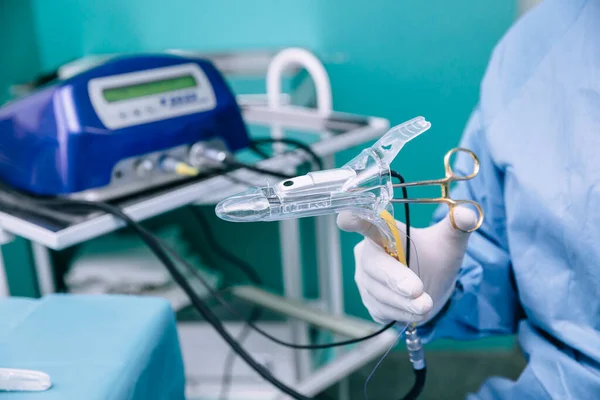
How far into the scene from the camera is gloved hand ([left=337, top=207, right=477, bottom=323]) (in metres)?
0.52

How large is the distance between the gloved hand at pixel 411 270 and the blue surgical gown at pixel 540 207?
0.10 metres

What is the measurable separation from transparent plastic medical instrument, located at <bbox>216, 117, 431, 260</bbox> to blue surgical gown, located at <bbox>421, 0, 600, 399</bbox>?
29 cm

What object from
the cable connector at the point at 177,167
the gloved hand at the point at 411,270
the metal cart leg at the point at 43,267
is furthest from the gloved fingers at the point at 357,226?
the metal cart leg at the point at 43,267

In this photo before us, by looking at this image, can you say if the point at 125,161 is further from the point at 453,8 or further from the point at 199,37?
the point at 453,8

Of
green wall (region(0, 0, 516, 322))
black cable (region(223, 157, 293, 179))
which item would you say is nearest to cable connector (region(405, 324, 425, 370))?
black cable (region(223, 157, 293, 179))

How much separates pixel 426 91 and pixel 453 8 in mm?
222

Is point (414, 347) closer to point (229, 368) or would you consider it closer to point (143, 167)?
point (143, 167)

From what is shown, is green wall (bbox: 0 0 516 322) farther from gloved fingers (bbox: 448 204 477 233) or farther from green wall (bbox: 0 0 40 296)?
gloved fingers (bbox: 448 204 477 233)

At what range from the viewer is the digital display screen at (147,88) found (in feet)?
2.73

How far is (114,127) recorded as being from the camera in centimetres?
81

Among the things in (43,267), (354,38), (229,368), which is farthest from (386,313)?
(354,38)

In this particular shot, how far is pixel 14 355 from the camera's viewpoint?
50 centimetres

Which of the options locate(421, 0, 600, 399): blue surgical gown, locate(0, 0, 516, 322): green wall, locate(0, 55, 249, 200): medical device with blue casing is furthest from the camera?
locate(0, 0, 516, 322): green wall

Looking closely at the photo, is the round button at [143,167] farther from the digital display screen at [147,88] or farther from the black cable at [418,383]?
the black cable at [418,383]
